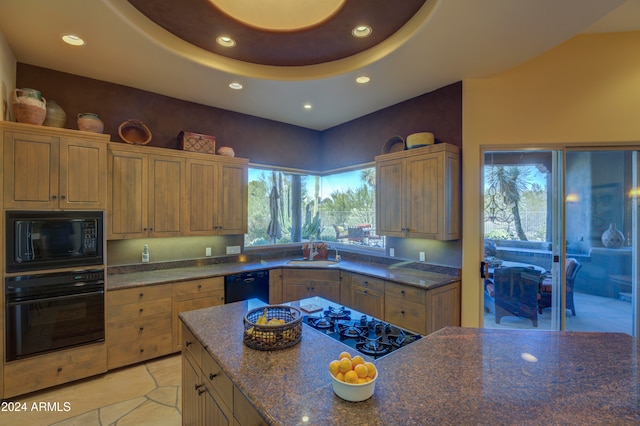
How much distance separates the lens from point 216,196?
152 inches

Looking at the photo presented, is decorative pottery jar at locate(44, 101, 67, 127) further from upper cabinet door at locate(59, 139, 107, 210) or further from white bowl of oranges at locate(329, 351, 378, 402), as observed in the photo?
white bowl of oranges at locate(329, 351, 378, 402)

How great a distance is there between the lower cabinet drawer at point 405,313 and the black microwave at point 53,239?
9.72 ft

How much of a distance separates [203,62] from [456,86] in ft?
8.96

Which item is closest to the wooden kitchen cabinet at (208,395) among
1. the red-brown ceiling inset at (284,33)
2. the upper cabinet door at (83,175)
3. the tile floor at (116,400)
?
the tile floor at (116,400)

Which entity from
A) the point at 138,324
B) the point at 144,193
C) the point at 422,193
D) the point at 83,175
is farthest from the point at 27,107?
the point at 422,193

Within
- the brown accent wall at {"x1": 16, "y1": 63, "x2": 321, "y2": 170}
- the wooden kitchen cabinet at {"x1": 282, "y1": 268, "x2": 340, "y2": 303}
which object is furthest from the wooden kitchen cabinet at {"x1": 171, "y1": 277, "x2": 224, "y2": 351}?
the brown accent wall at {"x1": 16, "y1": 63, "x2": 321, "y2": 170}

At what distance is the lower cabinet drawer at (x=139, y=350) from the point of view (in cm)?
294

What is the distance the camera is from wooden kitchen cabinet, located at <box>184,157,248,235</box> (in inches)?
145

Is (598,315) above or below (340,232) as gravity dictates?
below

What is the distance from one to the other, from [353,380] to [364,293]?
104 inches

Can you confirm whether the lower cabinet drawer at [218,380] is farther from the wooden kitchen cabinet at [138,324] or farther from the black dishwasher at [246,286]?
the black dishwasher at [246,286]

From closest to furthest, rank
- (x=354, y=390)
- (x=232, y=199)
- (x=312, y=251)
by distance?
(x=354, y=390)
(x=232, y=199)
(x=312, y=251)

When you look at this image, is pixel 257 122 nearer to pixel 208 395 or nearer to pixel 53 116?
pixel 53 116

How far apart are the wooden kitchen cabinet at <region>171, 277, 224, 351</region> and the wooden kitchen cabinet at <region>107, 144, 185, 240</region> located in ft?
2.17
